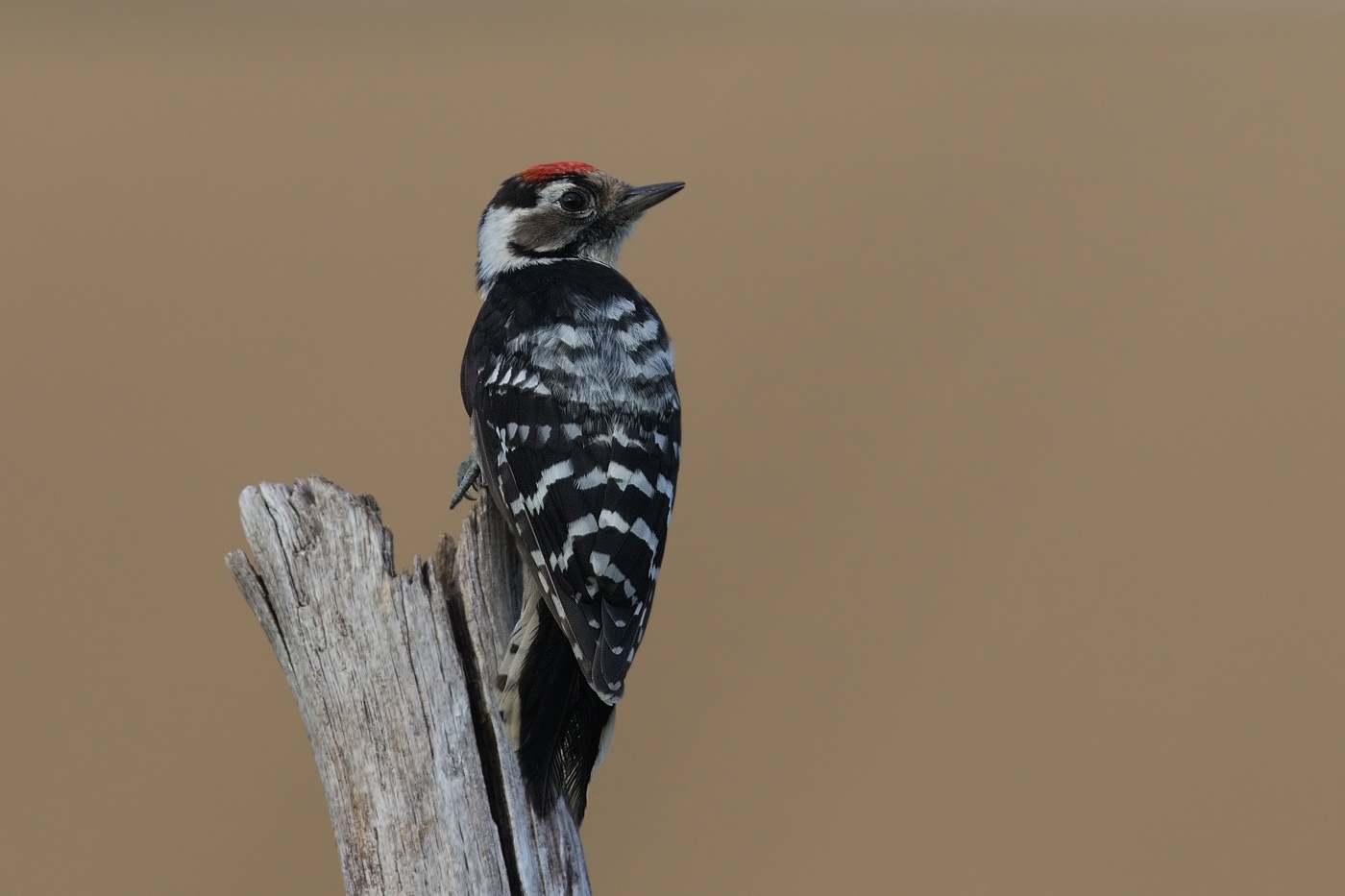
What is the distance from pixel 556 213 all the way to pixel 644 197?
0.30 m

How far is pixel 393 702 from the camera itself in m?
2.59

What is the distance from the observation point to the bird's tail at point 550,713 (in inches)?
103

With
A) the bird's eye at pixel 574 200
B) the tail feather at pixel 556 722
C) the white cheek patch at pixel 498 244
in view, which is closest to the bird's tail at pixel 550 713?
the tail feather at pixel 556 722

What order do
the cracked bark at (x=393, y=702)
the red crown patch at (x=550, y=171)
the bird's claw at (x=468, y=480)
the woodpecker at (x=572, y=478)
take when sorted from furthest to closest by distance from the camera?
1. the red crown patch at (x=550, y=171)
2. the bird's claw at (x=468, y=480)
3. the woodpecker at (x=572, y=478)
4. the cracked bark at (x=393, y=702)

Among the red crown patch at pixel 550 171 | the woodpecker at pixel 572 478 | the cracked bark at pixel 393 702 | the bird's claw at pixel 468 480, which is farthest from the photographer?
the red crown patch at pixel 550 171

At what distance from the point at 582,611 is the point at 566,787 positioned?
1.34 feet

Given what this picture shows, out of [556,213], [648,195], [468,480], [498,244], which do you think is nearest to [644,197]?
[648,195]

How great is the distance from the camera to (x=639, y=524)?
110 inches

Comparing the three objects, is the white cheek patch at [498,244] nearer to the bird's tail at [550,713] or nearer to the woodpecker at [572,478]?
the woodpecker at [572,478]

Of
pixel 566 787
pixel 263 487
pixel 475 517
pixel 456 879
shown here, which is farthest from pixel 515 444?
pixel 456 879

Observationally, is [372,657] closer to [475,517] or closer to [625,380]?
[475,517]

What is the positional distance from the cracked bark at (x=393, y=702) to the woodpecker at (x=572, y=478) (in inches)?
3.4

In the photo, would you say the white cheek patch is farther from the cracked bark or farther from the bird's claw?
the cracked bark

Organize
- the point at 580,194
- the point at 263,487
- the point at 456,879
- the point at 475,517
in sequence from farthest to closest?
the point at 580,194, the point at 475,517, the point at 263,487, the point at 456,879
